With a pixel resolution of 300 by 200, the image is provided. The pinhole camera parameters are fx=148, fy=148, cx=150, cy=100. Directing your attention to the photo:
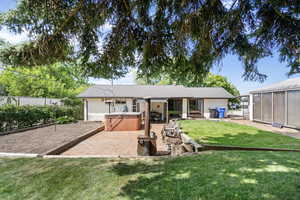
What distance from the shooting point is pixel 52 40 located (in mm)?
2855

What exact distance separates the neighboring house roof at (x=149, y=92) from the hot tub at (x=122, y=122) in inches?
Answer: 212

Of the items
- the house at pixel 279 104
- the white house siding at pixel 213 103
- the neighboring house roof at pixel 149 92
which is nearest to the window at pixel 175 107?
the neighboring house roof at pixel 149 92

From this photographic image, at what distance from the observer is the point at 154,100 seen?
49.8 feet

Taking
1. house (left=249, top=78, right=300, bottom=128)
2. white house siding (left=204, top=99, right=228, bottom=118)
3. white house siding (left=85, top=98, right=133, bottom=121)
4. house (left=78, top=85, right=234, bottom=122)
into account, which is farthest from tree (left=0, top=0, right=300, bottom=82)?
white house siding (left=204, top=99, right=228, bottom=118)

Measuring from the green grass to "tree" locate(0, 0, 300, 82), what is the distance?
2.11 metres

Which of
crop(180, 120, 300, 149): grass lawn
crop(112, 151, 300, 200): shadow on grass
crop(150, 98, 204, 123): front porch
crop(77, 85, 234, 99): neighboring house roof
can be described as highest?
crop(77, 85, 234, 99): neighboring house roof

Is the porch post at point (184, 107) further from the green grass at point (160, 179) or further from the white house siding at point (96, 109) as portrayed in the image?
the green grass at point (160, 179)

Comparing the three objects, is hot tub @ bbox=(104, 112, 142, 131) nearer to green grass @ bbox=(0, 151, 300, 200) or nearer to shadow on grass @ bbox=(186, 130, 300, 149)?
shadow on grass @ bbox=(186, 130, 300, 149)

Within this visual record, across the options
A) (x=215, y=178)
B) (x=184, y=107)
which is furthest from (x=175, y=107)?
(x=215, y=178)

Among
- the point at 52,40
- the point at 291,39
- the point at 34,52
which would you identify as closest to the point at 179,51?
the point at 291,39

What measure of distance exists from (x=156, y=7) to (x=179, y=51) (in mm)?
996

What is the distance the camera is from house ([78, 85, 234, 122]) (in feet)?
51.2

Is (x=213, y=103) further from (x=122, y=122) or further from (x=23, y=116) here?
(x=23, y=116)

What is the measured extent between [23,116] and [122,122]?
6960 mm
